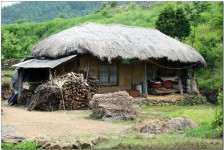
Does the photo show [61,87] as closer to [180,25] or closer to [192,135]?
[192,135]

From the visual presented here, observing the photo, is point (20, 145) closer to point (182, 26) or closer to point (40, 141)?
point (40, 141)

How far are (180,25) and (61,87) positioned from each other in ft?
36.6

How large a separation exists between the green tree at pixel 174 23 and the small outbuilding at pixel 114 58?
2615mm

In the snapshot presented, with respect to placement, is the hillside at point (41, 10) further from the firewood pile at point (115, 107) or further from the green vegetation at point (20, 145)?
the green vegetation at point (20, 145)

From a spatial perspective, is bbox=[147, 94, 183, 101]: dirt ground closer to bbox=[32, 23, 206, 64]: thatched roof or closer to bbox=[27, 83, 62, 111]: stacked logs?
bbox=[32, 23, 206, 64]: thatched roof

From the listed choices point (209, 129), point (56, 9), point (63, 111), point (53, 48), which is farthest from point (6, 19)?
point (209, 129)

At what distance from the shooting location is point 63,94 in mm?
16281

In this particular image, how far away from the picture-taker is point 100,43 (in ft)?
61.3

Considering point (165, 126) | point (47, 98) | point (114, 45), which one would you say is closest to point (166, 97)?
point (114, 45)

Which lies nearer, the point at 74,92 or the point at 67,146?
the point at 67,146

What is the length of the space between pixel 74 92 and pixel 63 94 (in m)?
0.43

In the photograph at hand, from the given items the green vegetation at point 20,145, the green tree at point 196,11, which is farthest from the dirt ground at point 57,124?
the green tree at point 196,11

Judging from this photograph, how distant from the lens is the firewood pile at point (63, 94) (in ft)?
52.6

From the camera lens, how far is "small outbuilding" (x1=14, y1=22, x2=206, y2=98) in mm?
18422
